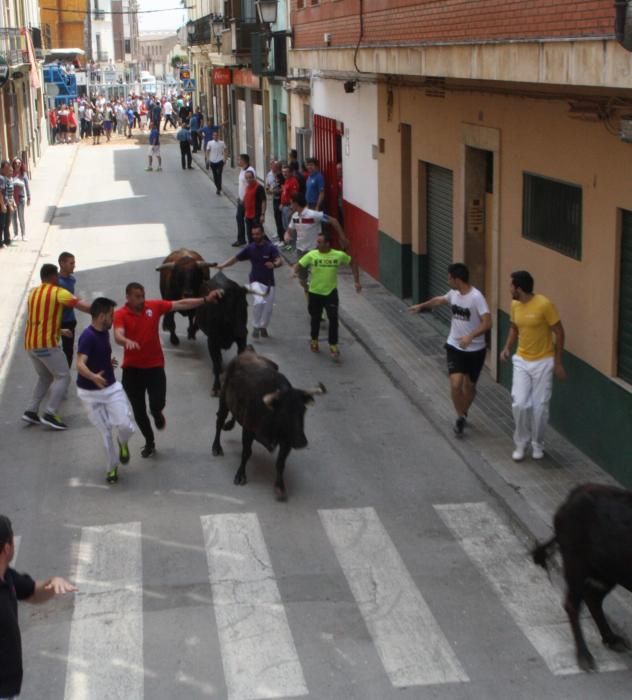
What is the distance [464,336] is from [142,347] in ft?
10.4

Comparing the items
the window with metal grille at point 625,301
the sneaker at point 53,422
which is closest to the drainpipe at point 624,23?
the window with metal grille at point 625,301

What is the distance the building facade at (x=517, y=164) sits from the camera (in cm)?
1017

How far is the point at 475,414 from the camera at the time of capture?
1288 cm

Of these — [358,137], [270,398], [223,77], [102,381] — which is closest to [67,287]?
[102,381]

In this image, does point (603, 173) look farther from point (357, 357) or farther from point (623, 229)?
point (357, 357)

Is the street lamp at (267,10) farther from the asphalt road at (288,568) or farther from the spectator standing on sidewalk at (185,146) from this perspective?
the spectator standing on sidewalk at (185,146)

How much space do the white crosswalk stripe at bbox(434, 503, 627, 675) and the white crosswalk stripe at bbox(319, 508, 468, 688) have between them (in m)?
0.59

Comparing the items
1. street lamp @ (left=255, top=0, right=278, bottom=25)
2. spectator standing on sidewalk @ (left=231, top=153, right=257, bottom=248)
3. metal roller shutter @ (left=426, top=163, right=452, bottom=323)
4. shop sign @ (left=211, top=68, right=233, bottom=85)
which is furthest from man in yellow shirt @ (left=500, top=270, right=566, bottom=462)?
shop sign @ (left=211, top=68, right=233, bottom=85)

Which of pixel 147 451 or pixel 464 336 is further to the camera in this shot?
pixel 464 336

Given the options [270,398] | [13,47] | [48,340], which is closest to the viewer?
[270,398]

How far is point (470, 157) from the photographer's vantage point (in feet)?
50.0

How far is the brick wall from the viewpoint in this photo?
30.9ft

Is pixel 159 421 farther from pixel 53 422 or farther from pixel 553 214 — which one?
pixel 553 214

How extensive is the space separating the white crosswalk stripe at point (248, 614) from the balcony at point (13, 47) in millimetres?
25277
